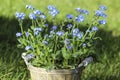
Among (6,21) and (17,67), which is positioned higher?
(6,21)

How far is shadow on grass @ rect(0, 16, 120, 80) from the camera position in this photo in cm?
581

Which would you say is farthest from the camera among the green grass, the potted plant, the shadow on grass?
the shadow on grass

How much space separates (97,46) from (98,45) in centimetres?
4

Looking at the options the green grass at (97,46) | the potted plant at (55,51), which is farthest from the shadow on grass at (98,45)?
the potted plant at (55,51)

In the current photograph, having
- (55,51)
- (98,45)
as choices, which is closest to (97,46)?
(98,45)

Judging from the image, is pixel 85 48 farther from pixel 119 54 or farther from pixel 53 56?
pixel 119 54

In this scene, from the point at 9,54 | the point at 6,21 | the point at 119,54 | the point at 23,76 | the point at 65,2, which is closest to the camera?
the point at 23,76

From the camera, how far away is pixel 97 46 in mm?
6594

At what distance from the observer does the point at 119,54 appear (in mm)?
6309

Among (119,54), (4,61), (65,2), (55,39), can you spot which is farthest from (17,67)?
(65,2)

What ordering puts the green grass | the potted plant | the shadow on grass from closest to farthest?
the potted plant → the green grass → the shadow on grass

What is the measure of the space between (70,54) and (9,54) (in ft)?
6.19

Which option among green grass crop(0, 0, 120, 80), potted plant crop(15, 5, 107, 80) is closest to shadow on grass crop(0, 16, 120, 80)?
green grass crop(0, 0, 120, 80)

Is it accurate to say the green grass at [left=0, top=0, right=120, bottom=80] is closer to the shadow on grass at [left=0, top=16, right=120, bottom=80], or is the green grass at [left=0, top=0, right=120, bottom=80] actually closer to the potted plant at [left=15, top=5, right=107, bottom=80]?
the shadow on grass at [left=0, top=16, right=120, bottom=80]
